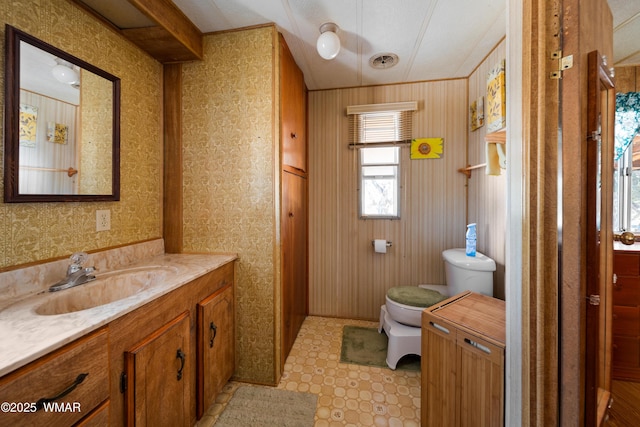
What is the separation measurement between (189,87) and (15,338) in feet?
5.22

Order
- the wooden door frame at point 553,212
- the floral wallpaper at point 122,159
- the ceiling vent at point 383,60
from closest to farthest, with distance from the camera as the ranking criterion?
the wooden door frame at point 553,212 → the floral wallpaper at point 122,159 → the ceiling vent at point 383,60

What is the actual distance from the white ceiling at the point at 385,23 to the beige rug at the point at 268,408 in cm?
228

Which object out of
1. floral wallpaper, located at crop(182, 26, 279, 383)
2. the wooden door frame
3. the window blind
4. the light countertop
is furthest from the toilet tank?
the light countertop

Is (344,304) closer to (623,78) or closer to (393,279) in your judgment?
(393,279)

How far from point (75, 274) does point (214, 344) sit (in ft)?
2.47

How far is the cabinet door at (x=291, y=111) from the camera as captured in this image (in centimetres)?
170

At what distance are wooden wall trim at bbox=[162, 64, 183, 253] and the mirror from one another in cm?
33

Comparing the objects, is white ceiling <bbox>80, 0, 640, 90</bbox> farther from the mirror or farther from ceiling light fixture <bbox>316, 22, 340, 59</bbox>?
the mirror

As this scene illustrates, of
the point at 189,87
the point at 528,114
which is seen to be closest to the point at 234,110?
the point at 189,87

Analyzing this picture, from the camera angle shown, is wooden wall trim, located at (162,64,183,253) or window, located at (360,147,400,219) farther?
window, located at (360,147,400,219)

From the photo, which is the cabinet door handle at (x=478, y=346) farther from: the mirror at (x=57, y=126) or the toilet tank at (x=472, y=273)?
the mirror at (x=57, y=126)

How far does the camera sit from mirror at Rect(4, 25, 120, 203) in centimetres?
97

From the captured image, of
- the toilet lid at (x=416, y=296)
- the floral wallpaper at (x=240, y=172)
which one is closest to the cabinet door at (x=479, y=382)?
the toilet lid at (x=416, y=296)

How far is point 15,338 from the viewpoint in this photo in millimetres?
655
